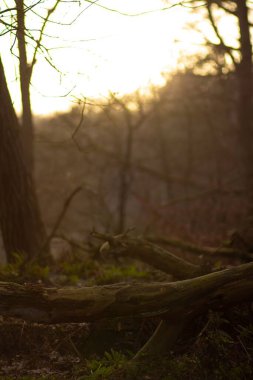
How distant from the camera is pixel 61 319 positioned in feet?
17.3

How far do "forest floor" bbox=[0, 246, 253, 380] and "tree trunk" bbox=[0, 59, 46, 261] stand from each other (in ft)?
9.15

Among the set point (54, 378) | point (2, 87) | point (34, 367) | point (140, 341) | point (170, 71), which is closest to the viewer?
point (54, 378)

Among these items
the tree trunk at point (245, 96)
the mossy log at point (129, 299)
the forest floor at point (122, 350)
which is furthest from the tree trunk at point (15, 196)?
the tree trunk at point (245, 96)

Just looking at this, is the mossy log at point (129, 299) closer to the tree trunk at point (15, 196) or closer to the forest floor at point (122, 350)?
the forest floor at point (122, 350)

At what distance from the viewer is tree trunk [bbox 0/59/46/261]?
8586 mm

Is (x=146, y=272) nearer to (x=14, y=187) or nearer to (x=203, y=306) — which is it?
(x=14, y=187)

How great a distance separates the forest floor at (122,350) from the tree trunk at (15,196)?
279cm

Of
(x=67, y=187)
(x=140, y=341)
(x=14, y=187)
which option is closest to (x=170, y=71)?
(x=67, y=187)

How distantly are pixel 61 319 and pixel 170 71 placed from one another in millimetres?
19302

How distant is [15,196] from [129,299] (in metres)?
3.98

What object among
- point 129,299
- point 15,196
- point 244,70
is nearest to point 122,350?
point 129,299

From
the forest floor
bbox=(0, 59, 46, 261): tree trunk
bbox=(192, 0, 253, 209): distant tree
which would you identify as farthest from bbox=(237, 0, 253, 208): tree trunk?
the forest floor

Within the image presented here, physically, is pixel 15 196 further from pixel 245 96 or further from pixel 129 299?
pixel 245 96

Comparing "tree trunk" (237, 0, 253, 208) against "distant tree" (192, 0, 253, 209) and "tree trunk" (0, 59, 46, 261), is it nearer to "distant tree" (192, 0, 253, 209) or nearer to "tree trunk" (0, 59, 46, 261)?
"distant tree" (192, 0, 253, 209)
